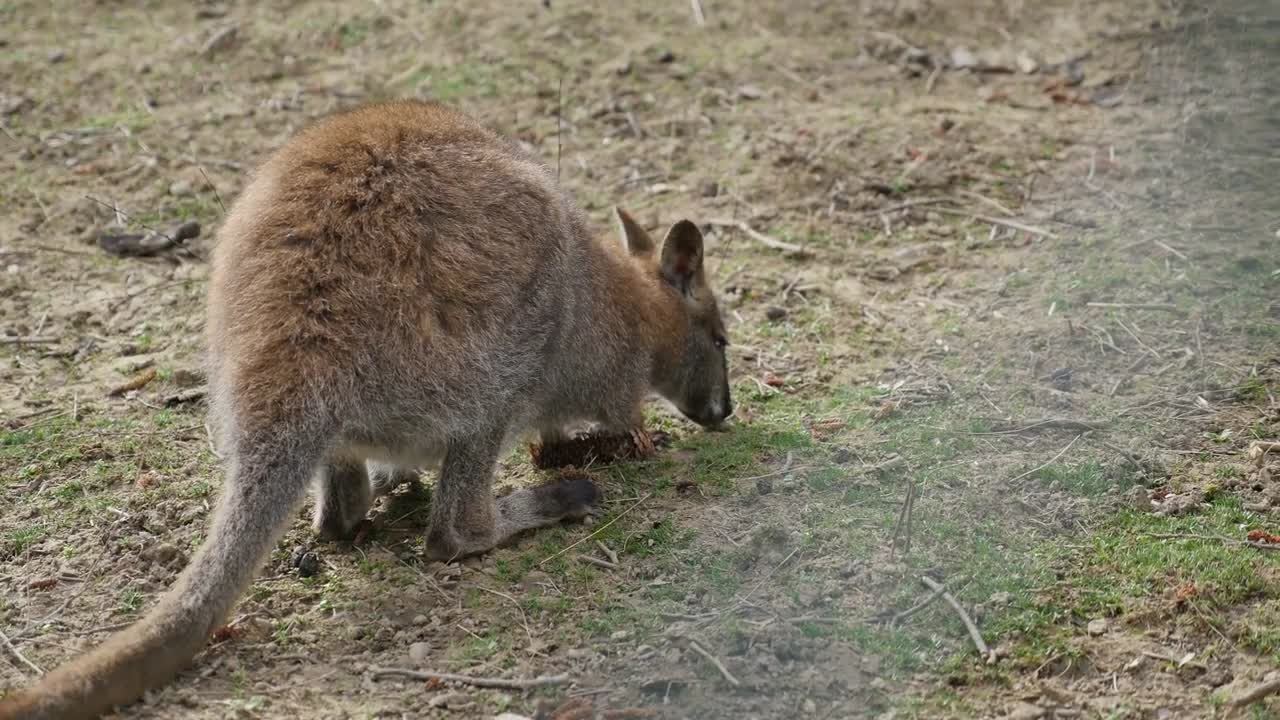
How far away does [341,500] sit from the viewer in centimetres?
479

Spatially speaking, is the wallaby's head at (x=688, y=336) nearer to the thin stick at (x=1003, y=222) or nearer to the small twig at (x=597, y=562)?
the small twig at (x=597, y=562)

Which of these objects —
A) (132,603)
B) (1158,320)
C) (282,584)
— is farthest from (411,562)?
(1158,320)

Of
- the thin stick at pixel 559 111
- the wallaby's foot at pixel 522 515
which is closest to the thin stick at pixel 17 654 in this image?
the wallaby's foot at pixel 522 515

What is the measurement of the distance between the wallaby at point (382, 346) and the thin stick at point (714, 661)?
99cm

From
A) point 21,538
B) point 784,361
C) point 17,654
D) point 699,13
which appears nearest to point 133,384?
point 21,538

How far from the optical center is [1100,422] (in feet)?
16.4

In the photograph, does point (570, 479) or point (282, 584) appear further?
point (570, 479)

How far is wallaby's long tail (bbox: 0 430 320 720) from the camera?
3.55m

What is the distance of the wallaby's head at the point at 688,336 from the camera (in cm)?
566

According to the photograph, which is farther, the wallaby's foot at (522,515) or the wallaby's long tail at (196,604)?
the wallaby's foot at (522,515)

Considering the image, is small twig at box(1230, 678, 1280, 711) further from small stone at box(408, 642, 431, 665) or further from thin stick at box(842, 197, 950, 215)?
thin stick at box(842, 197, 950, 215)

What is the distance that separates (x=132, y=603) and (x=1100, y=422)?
3451mm

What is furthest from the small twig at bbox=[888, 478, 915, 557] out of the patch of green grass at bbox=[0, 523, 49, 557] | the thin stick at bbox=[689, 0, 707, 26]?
the thin stick at bbox=[689, 0, 707, 26]

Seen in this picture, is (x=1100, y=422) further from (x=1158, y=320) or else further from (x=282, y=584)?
(x=282, y=584)
